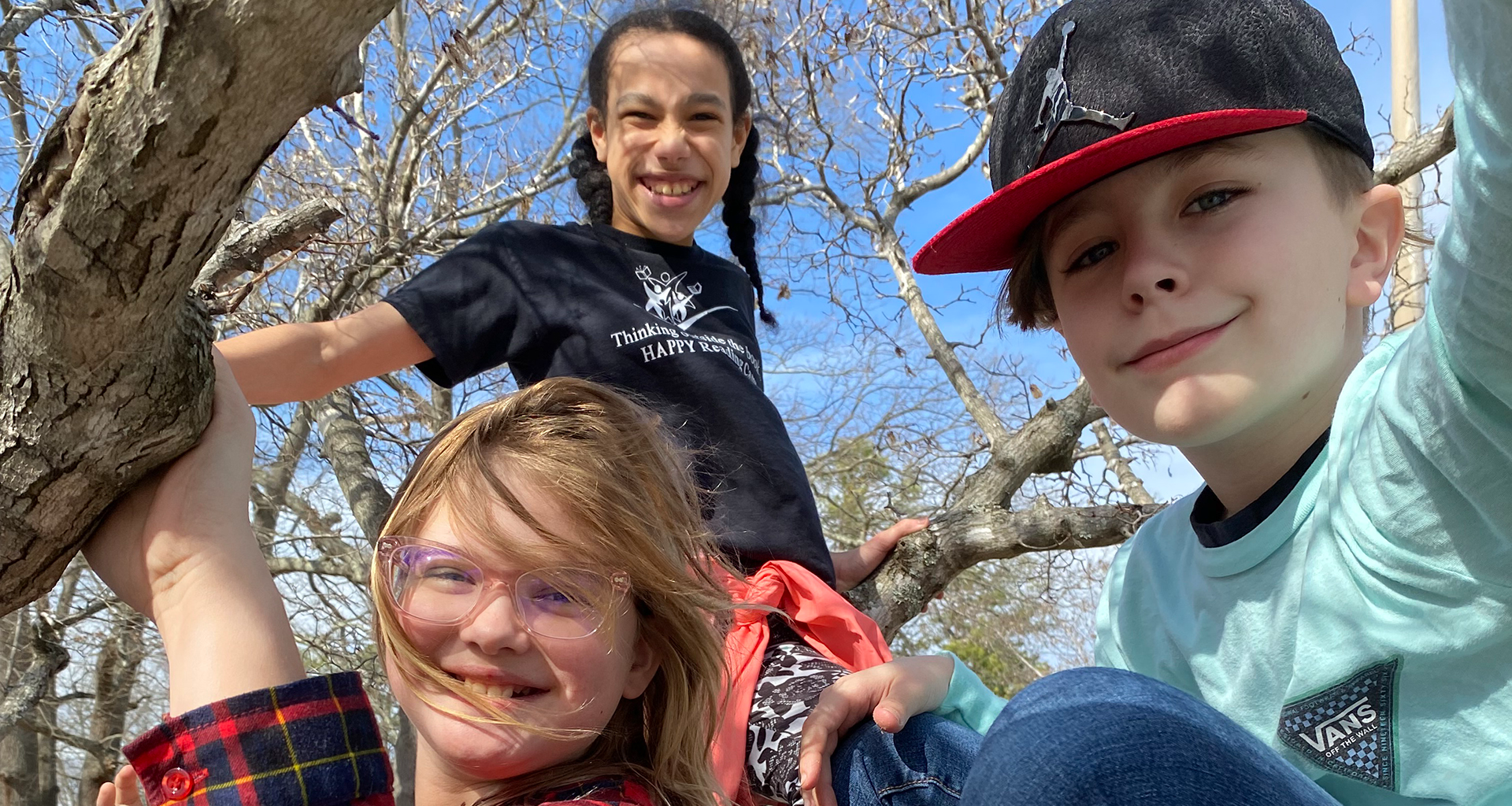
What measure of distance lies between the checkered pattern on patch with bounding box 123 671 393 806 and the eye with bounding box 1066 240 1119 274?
113 centimetres

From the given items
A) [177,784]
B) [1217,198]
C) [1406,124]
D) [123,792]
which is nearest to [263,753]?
[177,784]

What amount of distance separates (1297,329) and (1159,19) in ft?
1.48

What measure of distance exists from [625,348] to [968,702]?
1069 mm

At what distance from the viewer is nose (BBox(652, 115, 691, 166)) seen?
8.26 feet

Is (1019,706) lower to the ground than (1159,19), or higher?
lower

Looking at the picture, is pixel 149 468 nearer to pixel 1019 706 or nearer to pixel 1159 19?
pixel 1019 706

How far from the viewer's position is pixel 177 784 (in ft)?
3.95

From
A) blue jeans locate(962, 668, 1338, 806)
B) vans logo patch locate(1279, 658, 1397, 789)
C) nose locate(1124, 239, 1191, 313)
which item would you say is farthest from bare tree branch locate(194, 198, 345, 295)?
vans logo patch locate(1279, 658, 1397, 789)

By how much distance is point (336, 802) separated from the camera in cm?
125

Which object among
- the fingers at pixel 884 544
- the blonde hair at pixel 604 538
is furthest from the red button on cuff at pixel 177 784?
the fingers at pixel 884 544

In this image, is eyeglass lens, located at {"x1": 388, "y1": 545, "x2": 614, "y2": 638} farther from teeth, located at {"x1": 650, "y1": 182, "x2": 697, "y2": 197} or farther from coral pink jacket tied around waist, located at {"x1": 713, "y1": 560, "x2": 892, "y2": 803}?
teeth, located at {"x1": 650, "y1": 182, "x2": 697, "y2": 197}

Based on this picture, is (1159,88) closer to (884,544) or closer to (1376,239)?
(1376,239)

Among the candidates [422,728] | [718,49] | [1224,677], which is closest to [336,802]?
[422,728]

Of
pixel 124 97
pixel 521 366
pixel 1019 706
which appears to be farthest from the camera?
pixel 521 366
